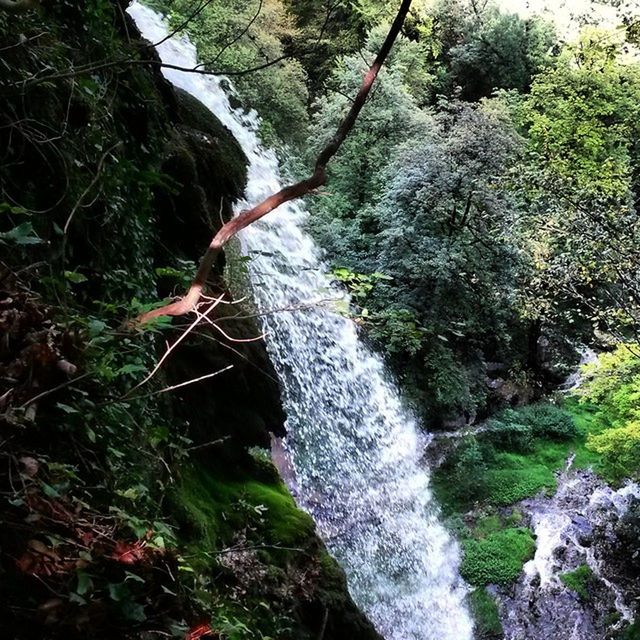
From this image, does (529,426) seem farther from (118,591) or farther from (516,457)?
(118,591)

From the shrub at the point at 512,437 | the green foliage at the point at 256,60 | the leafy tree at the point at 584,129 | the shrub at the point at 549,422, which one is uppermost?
the leafy tree at the point at 584,129

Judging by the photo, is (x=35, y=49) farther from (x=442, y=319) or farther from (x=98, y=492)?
(x=442, y=319)

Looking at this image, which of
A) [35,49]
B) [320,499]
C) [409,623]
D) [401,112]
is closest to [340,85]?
[401,112]

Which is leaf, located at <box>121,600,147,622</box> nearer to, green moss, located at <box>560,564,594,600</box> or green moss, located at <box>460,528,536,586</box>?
green moss, located at <box>460,528,536,586</box>

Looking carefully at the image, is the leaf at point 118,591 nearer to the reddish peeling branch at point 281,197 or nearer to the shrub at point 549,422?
the reddish peeling branch at point 281,197

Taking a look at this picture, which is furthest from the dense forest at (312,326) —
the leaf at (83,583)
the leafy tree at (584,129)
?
the leafy tree at (584,129)

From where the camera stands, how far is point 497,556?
9.26 m

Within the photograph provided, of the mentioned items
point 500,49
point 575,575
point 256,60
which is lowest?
point 575,575

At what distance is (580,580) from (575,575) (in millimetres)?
98

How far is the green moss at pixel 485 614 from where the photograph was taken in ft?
27.2

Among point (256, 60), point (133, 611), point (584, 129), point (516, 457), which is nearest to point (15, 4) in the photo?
point (133, 611)

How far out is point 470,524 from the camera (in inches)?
394

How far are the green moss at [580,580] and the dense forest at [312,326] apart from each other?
4 centimetres

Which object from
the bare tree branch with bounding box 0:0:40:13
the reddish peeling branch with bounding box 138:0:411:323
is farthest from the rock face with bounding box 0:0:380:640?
the bare tree branch with bounding box 0:0:40:13
